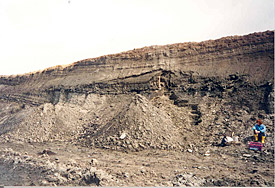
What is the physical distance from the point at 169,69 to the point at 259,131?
763 centimetres

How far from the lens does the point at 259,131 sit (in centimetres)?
1108

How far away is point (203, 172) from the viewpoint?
952 centimetres

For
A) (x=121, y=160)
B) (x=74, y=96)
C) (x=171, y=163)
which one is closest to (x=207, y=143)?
(x=171, y=163)

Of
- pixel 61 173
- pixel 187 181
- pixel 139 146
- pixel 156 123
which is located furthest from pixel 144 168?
pixel 156 123

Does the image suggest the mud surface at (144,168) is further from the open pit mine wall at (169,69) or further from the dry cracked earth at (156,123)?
the open pit mine wall at (169,69)

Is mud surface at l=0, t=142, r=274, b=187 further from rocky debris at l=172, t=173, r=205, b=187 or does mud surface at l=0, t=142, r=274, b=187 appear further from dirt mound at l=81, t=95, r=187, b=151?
dirt mound at l=81, t=95, r=187, b=151

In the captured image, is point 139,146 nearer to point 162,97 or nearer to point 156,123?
point 156,123

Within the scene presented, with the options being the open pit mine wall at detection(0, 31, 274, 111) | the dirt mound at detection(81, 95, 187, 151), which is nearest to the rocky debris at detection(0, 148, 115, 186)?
the dirt mound at detection(81, 95, 187, 151)

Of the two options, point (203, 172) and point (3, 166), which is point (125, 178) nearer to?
point (203, 172)

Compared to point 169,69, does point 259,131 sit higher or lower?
lower

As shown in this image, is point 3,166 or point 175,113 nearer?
point 3,166

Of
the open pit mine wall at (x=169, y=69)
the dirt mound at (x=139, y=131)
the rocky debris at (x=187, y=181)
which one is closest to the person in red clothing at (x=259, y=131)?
the open pit mine wall at (x=169, y=69)

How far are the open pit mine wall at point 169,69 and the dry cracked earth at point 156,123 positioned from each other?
0.06 m

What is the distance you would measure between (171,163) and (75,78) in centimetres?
1418
